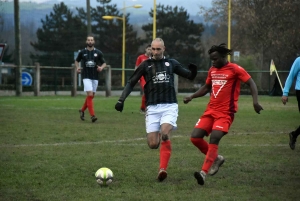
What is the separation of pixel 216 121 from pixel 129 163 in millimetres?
1746

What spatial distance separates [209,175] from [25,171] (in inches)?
90.6

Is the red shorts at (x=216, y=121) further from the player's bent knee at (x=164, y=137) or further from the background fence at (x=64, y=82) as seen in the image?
the background fence at (x=64, y=82)

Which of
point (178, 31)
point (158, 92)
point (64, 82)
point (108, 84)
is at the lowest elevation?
point (64, 82)

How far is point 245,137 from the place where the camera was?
13.8 m

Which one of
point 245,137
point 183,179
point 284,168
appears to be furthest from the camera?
point 245,137

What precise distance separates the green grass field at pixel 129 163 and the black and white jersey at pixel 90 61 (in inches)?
50.7

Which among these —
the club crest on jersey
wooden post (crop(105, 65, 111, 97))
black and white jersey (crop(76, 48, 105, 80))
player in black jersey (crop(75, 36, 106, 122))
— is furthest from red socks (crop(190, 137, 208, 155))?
wooden post (crop(105, 65, 111, 97))

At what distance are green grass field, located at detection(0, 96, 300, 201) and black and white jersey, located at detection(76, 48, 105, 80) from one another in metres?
1.29

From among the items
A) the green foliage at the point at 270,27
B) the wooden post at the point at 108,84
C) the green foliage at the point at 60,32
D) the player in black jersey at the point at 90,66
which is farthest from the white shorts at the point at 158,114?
the green foliage at the point at 60,32

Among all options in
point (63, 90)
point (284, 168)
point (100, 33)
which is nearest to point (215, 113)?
point (284, 168)

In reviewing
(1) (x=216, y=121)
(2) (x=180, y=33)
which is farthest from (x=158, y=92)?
(2) (x=180, y=33)

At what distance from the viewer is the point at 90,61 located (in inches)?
689

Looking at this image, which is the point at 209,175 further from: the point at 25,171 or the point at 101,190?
the point at 25,171

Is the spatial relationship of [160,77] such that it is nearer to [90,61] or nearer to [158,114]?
[158,114]
